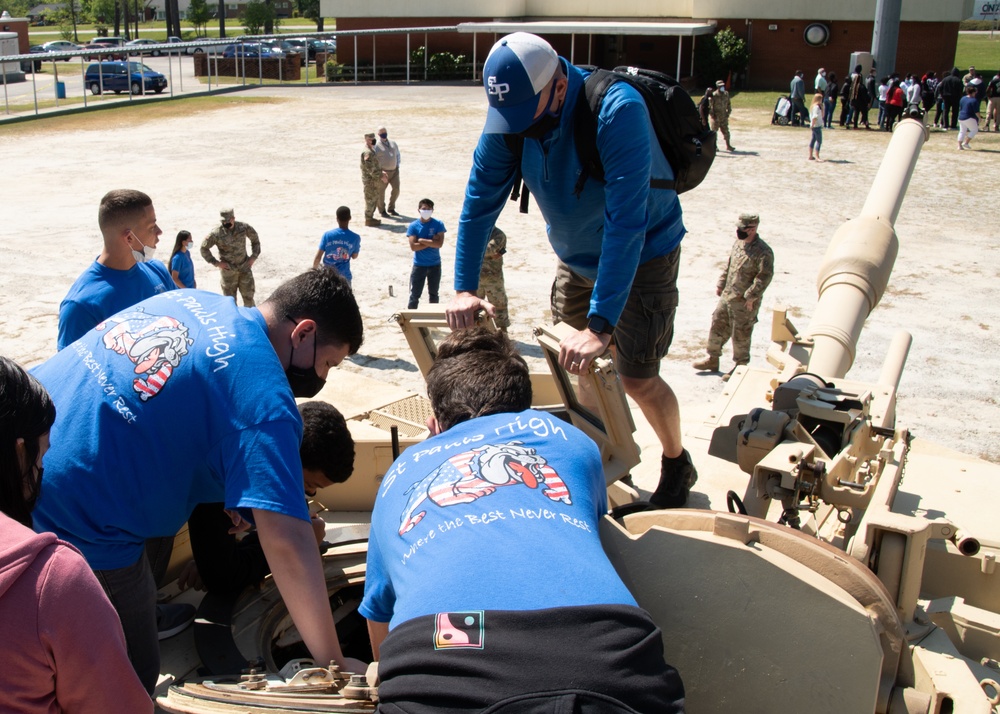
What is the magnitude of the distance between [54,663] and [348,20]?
38.8 meters

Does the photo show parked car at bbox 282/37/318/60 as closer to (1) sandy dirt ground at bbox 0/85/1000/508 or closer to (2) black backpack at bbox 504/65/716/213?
(1) sandy dirt ground at bbox 0/85/1000/508

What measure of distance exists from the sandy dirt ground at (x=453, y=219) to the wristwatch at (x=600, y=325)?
1.64 metres

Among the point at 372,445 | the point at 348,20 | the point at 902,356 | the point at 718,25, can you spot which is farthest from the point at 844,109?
the point at 372,445

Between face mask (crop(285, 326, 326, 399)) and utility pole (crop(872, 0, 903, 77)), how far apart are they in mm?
24335

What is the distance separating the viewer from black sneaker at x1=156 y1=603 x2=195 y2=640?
334 cm

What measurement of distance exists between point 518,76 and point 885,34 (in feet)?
80.5

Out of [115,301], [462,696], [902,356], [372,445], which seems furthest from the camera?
[902,356]

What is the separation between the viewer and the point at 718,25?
116ft

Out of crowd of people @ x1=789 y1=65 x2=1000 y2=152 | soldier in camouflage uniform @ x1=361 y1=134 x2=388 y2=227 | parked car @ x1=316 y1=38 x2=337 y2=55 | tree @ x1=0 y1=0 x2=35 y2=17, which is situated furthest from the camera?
tree @ x1=0 y1=0 x2=35 y2=17

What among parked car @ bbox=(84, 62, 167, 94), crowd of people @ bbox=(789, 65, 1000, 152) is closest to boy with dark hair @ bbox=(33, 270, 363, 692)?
crowd of people @ bbox=(789, 65, 1000, 152)

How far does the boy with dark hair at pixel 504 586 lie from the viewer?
1.75 m

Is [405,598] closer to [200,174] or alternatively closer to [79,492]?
[79,492]

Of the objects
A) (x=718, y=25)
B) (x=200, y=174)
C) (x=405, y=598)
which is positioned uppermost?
(x=718, y=25)

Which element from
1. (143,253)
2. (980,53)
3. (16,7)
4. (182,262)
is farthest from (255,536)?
(16,7)
